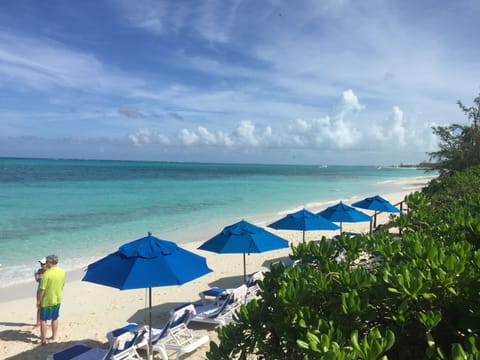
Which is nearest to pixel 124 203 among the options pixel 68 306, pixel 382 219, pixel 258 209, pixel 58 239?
pixel 258 209

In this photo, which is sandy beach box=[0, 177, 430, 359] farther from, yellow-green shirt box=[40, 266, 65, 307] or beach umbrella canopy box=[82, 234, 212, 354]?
beach umbrella canopy box=[82, 234, 212, 354]

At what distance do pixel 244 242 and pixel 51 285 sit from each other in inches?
131

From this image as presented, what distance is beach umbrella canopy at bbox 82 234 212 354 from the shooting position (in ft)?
14.8

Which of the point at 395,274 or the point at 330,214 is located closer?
the point at 395,274

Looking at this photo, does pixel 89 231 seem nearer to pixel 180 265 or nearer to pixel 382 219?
pixel 180 265

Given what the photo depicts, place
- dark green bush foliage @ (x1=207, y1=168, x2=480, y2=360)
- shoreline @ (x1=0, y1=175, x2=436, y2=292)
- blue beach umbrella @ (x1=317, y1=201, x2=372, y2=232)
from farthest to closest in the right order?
blue beach umbrella @ (x1=317, y1=201, x2=372, y2=232) → shoreline @ (x1=0, y1=175, x2=436, y2=292) → dark green bush foliage @ (x1=207, y1=168, x2=480, y2=360)

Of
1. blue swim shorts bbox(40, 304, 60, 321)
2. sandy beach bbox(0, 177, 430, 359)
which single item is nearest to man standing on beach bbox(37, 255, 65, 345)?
blue swim shorts bbox(40, 304, 60, 321)

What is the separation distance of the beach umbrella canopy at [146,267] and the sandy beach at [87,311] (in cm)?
164

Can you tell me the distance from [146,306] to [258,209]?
16374mm

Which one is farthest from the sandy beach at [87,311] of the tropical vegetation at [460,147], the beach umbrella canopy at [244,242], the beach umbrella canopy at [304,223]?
the tropical vegetation at [460,147]

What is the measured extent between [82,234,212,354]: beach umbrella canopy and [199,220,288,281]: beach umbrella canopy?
1.96 metres

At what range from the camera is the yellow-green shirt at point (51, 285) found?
5.89m

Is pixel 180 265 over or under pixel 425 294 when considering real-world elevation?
under

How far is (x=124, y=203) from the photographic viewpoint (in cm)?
2572
